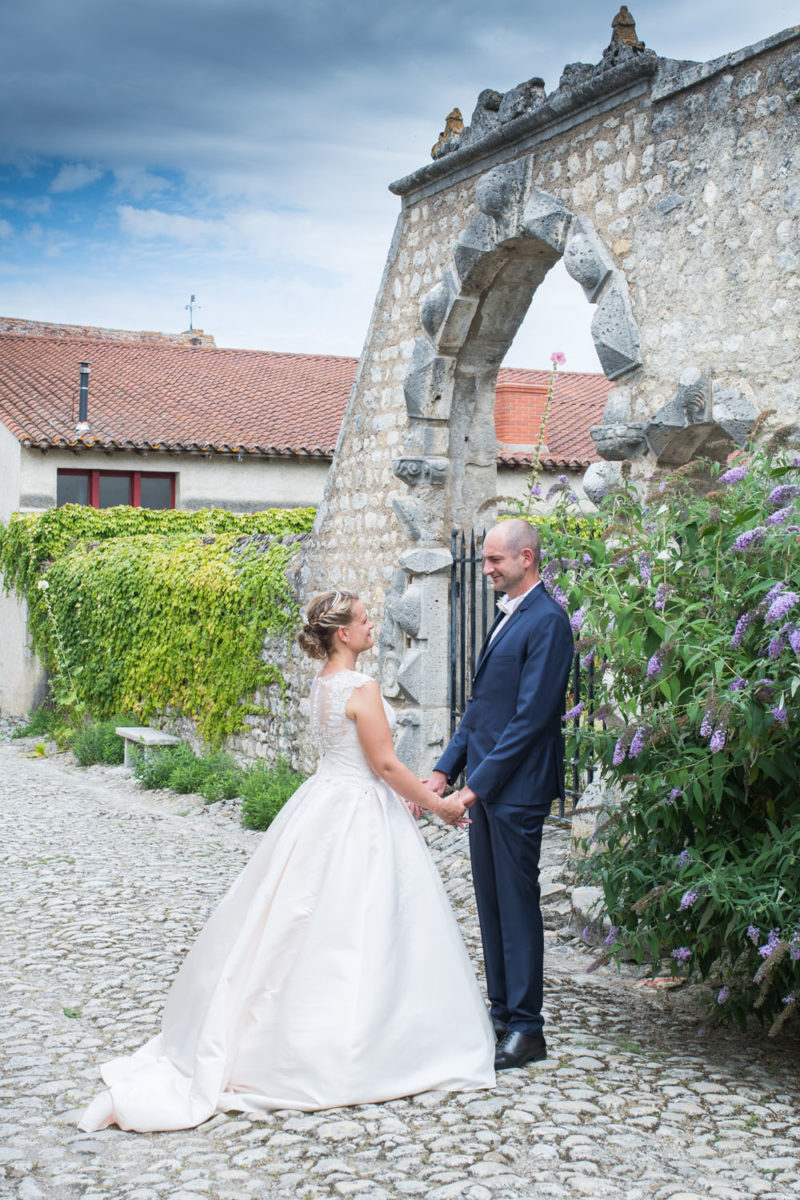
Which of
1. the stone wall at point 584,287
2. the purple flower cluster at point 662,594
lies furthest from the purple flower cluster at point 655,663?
the stone wall at point 584,287

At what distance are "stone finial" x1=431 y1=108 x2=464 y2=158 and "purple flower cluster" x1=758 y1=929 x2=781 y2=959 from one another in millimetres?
5742

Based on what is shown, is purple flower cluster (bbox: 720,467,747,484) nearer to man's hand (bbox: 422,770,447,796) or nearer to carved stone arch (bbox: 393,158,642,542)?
man's hand (bbox: 422,770,447,796)

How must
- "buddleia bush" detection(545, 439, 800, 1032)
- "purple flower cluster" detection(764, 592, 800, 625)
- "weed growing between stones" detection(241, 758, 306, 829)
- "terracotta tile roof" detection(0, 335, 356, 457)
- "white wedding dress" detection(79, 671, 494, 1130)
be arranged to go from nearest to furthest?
"purple flower cluster" detection(764, 592, 800, 625)
"buddleia bush" detection(545, 439, 800, 1032)
"white wedding dress" detection(79, 671, 494, 1130)
"weed growing between stones" detection(241, 758, 306, 829)
"terracotta tile roof" detection(0, 335, 356, 457)

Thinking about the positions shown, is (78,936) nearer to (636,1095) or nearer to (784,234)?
(636,1095)

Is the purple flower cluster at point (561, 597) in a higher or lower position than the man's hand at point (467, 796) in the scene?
A: higher

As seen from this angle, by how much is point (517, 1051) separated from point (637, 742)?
1067 millimetres

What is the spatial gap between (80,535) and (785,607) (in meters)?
13.5

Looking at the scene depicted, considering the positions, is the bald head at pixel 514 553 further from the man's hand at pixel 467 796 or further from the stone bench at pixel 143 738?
the stone bench at pixel 143 738

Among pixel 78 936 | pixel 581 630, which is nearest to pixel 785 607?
pixel 581 630

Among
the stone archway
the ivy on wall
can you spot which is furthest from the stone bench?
the stone archway

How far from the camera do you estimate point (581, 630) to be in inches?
158

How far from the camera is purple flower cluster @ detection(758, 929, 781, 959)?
345cm

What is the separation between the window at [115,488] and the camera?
18328 millimetres

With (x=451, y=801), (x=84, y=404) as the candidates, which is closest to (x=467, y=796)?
(x=451, y=801)
